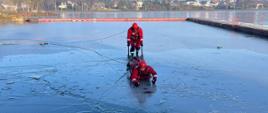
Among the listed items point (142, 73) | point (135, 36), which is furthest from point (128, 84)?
point (135, 36)

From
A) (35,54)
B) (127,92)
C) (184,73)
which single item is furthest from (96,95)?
(35,54)

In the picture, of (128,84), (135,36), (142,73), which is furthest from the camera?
(135,36)

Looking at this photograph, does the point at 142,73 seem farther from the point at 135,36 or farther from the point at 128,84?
the point at 135,36

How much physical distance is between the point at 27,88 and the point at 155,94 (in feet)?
10.5

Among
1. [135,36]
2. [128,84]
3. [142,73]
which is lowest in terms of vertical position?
[128,84]

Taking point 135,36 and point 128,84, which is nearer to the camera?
point 128,84

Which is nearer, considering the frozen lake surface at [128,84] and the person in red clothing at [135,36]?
the frozen lake surface at [128,84]

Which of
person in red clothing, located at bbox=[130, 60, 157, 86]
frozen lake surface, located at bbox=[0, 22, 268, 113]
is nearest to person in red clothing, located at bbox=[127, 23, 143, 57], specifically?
frozen lake surface, located at bbox=[0, 22, 268, 113]

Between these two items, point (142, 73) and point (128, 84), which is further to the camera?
point (128, 84)

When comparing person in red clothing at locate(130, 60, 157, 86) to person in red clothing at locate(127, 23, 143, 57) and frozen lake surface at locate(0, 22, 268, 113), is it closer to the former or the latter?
frozen lake surface at locate(0, 22, 268, 113)

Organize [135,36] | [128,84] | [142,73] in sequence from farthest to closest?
[135,36] → [128,84] → [142,73]

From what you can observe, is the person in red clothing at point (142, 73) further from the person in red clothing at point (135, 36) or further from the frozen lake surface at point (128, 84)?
the person in red clothing at point (135, 36)

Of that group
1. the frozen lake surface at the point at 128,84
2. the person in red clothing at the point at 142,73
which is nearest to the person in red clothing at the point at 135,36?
the frozen lake surface at the point at 128,84

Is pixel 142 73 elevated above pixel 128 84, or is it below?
above
